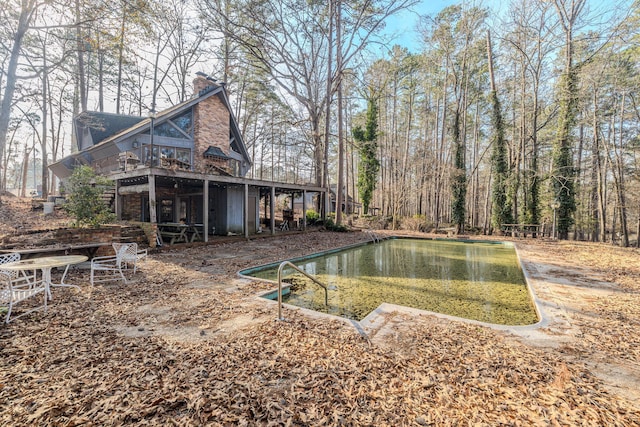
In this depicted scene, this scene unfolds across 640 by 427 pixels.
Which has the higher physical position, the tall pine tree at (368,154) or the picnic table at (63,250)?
the tall pine tree at (368,154)

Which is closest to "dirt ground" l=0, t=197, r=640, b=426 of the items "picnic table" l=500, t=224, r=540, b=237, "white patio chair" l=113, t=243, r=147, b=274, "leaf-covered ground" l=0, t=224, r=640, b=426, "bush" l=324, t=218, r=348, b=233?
"leaf-covered ground" l=0, t=224, r=640, b=426

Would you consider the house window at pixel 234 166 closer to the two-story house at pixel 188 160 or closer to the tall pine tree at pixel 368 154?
the two-story house at pixel 188 160

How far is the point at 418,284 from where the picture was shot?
21.0 ft

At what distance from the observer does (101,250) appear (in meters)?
6.45

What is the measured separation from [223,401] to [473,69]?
23.3m

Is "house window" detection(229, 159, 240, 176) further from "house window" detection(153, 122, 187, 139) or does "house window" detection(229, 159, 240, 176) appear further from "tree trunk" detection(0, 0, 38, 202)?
"tree trunk" detection(0, 0, 38, 202)

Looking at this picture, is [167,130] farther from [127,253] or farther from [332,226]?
[332,226]

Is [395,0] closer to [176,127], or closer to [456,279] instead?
[176,127]

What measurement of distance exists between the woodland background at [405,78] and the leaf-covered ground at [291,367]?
9.60m

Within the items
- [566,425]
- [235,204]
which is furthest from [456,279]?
[235,204]

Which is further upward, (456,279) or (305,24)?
(305,24)

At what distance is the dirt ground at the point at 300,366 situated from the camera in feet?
6.34

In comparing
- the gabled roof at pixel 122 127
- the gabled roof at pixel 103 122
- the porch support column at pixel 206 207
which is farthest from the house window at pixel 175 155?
the gabled roof at pixel 103 122

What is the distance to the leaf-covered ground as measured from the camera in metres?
1.93
